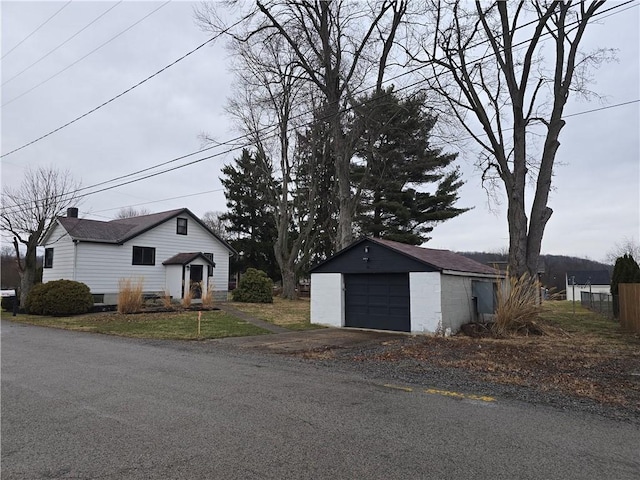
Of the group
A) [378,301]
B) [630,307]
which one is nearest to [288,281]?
[378,301]

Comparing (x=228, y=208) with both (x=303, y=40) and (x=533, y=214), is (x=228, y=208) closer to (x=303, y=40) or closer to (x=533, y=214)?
(x=303, y=40)

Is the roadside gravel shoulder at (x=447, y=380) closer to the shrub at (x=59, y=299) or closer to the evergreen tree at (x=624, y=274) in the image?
the shrub at (x=59, y=299)

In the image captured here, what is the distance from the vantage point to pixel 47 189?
24.0 metres

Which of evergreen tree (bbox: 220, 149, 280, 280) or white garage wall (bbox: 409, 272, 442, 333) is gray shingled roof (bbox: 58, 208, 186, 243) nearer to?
evergreen tree (bbox: 220, 149, 280, 280)

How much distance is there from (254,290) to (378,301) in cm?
1337

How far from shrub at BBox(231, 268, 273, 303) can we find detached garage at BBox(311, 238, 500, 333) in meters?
10.8

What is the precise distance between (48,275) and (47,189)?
5.46 metres

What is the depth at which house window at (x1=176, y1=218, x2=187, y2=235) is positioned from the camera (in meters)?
28.8

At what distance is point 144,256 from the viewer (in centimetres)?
2694

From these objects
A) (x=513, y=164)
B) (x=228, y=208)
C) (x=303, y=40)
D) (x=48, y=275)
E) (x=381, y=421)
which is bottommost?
(x=381, y=421)

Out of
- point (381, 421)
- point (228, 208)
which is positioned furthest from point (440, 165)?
point (381, 421)

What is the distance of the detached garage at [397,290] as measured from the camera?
14.3 m

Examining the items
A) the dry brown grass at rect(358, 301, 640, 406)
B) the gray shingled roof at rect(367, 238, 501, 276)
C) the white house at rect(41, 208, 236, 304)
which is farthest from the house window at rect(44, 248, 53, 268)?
the dry brown grass at rect(358, 301, 640, 406)

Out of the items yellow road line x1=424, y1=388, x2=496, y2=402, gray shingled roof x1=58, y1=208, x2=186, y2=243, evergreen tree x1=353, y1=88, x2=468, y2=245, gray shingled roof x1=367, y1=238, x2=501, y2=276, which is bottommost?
yellow road line x1=424, y1=388, x2=496, y2=402
